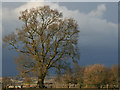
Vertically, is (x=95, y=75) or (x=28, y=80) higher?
(x=95, y=75)

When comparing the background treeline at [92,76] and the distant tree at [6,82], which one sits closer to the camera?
the distant tree at [6,82]

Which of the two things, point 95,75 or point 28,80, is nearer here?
point 28,80

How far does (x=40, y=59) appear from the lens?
15.4 metres

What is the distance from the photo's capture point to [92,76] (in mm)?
15695

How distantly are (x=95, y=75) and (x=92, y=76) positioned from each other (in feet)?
0.75

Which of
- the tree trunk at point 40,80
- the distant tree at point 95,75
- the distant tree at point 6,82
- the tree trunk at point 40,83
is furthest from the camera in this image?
the distant tree at point 95,75

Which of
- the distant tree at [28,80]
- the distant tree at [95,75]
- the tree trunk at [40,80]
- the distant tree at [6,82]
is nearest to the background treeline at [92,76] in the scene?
the distant tree at [95,75]

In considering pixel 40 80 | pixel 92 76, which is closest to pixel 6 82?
pixel 40 80

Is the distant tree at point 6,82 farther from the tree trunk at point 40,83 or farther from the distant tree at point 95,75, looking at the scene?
the distant tree at point 95,75

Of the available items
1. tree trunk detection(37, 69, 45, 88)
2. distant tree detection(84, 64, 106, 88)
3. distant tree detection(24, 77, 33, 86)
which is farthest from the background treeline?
distant tree detection(24, 77, 33, 86)

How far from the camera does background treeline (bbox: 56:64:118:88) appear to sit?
15221mm

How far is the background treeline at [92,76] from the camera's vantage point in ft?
49.9

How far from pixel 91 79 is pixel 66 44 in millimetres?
3099

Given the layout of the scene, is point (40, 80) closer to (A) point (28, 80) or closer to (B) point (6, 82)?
(A) point (28, 80)
